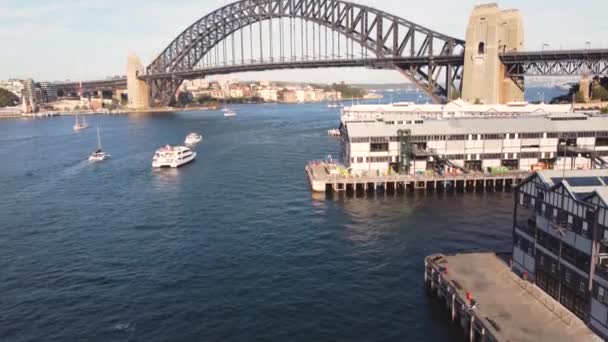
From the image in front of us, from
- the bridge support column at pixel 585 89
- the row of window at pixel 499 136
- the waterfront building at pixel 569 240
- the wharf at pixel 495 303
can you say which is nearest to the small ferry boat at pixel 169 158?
the row of window at pixel 499 136

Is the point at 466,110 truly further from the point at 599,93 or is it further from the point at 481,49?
the point at 599,93

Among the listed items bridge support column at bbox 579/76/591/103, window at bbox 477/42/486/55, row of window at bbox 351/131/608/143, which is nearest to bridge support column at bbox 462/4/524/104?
window at bbox 477/42/486/55

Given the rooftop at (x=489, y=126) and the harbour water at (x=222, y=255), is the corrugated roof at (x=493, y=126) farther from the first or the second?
the harbour water at (x=222, y=255)

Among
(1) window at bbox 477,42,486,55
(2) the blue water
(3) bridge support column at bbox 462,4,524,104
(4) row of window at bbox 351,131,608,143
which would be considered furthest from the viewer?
(1) window at bbox 477,42,486,55

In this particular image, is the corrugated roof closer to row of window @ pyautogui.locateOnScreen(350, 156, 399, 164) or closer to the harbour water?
row of window @ pyautogui.locateOnScreen(350, 156, 399, 164)

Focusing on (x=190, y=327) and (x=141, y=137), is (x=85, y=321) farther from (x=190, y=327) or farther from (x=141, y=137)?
(x=141, y=137)

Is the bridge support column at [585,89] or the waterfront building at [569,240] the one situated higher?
the bridge support column at [585,89]
